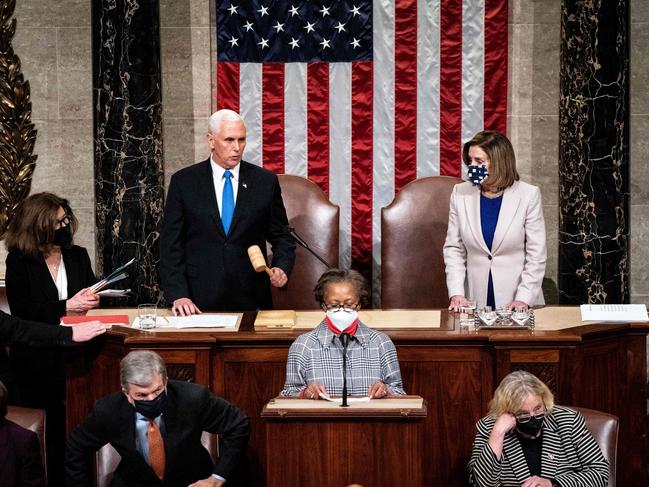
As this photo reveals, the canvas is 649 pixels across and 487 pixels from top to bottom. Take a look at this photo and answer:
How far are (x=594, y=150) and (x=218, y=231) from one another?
299 cm

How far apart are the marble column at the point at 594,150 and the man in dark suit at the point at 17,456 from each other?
4554 millimetres

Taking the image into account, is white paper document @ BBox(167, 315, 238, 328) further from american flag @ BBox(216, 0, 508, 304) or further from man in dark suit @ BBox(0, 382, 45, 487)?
american flag @ BBox(216, 0, 508, 304)

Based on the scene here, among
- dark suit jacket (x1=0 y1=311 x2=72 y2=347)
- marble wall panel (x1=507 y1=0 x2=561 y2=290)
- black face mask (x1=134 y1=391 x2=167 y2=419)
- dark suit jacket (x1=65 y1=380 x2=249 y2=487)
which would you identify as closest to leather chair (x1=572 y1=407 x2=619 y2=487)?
dark suit jacket (x1=65 y1=380 x2=249 y2=487)

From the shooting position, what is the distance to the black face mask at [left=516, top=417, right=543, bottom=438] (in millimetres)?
4906

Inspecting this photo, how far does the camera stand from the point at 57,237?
6449mm

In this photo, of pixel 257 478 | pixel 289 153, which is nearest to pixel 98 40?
pixel 289 153

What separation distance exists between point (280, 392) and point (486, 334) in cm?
103

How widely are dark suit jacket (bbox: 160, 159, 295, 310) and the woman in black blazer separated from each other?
1.70ft

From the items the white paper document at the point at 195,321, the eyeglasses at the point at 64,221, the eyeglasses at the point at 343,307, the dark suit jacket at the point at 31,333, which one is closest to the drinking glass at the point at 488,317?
the eyeglasses at the point at 343,307

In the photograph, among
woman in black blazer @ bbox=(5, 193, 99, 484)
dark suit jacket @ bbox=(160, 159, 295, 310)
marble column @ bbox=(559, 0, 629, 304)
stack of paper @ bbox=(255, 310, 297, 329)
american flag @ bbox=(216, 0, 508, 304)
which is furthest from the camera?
american flag @ bbox=(216, 0, 508, 304)

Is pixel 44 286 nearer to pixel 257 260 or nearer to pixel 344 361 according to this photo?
pixel 257 260

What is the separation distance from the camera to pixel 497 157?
256 inches

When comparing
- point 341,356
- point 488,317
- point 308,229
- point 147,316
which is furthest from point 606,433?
point 308,229

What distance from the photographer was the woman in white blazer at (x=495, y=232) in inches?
257
